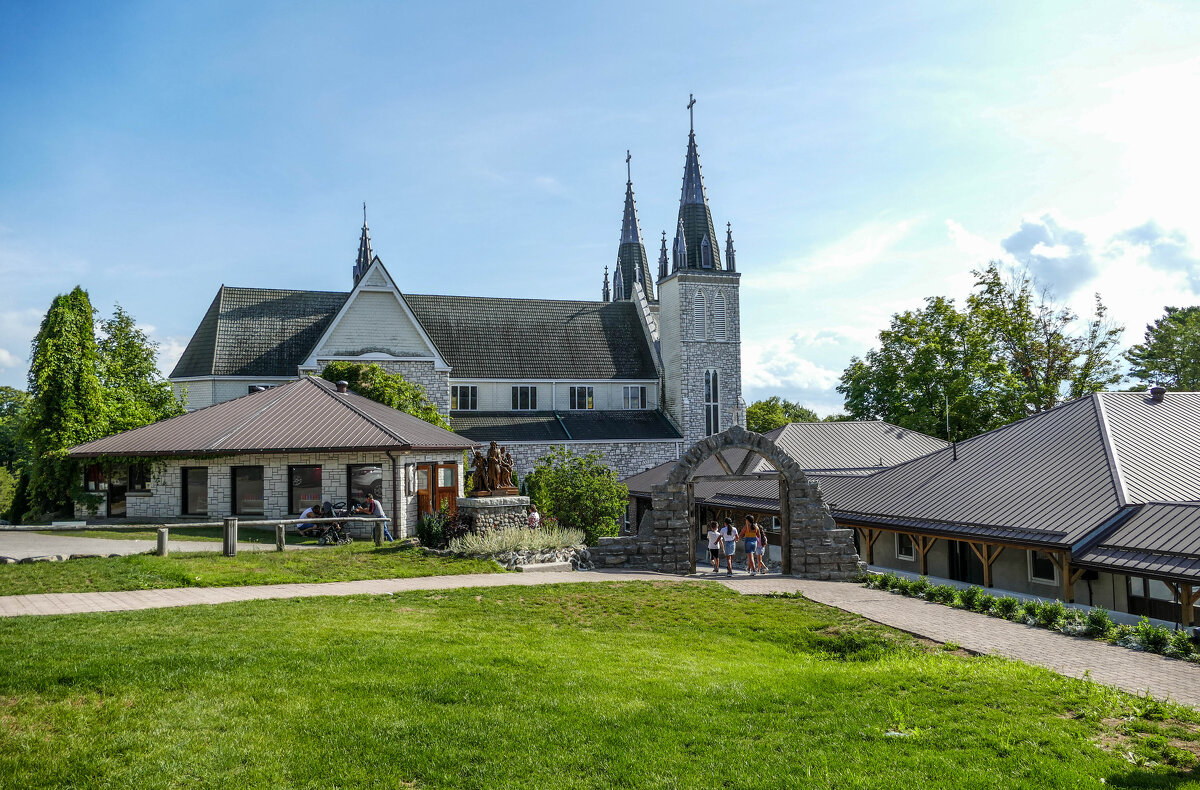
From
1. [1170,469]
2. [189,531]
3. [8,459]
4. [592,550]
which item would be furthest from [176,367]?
[1170,469]

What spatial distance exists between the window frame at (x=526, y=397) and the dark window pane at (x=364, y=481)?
75.2ft

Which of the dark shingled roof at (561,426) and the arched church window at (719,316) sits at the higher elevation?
the arched church window at (719,316)

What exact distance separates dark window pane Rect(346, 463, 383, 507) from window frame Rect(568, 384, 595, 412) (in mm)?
24480

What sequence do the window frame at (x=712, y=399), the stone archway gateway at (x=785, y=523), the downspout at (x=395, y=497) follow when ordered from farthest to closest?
1. the window frame at (x=712, y=399)
2. the downspout at (x=395, y=497)
3. the stone archway gateway at (x=785, y=523)

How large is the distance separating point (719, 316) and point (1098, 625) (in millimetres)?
38184

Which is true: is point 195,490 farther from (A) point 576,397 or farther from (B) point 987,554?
(A) point 576,397

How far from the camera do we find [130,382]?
41.7m

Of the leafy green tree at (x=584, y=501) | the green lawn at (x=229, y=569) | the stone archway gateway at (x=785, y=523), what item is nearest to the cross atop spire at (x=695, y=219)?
the leafy green tree at (x=584, y=501)

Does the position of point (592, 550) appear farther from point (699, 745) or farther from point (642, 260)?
point (642, 260)

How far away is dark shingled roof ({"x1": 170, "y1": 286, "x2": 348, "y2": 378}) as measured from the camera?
41375 mm

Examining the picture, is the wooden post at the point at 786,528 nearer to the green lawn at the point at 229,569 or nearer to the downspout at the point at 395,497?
the green lawn at the point at 229,569

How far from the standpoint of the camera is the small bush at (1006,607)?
15.6 m

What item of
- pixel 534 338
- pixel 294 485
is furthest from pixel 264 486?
pixel 534 338

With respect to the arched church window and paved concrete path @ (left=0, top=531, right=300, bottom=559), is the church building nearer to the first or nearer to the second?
the arched church window
